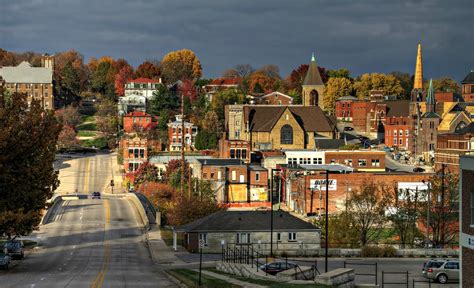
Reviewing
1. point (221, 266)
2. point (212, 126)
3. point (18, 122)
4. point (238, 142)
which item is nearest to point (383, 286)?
point (221, 266)

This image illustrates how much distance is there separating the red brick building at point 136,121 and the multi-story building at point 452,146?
6106cm

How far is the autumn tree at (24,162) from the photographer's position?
58375 mm

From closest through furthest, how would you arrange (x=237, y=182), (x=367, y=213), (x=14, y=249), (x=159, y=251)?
(x=14, y=249) → (x=159, y=251) → (x=367, y=213) → (x=237, y=182)

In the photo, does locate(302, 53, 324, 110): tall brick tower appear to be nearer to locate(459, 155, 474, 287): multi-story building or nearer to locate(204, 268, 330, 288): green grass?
locate(204, 268, 330, 288): green grass

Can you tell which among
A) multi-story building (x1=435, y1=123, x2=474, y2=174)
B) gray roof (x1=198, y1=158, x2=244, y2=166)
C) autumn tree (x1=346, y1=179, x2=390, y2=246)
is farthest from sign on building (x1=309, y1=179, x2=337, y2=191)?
multi-story building (x1=435, y1=123, x2=474, y2=174)

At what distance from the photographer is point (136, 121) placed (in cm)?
18462

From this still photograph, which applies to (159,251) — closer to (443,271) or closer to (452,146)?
(443,271)

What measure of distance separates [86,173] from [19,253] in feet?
301

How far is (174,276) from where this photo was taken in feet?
178

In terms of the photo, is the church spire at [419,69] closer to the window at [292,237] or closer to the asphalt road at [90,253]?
the asphalt road at [90,253]

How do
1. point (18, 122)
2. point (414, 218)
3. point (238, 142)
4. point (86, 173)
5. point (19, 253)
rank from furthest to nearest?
point (86, 173), point (238, 142), point (414, 218), point (19, 253), point (18, 122)

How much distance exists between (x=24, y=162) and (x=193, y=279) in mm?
17067

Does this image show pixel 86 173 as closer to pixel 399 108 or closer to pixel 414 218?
pixel 399 108

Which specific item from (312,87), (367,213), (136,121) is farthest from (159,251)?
(312,87)
